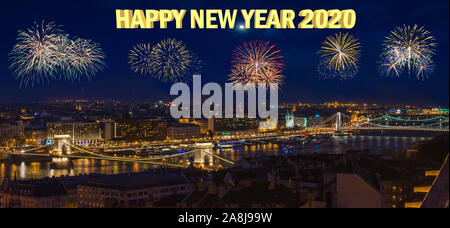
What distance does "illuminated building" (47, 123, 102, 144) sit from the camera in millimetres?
27005

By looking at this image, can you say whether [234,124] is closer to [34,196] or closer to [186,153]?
[186,153]

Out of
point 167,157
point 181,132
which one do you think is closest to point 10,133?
point 181,132

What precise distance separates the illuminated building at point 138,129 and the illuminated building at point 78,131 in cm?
99

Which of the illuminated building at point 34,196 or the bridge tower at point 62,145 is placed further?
the bridge tower at point 62,145

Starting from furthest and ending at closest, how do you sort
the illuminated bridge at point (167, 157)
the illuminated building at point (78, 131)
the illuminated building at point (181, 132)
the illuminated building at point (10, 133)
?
the illuminated building at point (181, 132) → the illuminated building at point (78, 131) → the illuminated building at point (10, 133) → the illuminated bridge at point (167, 157)

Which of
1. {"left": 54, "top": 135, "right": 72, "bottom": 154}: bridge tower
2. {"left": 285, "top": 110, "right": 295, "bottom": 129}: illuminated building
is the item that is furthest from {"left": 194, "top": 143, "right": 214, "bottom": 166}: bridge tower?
{"left": 285, "top": 110, "right": 295, "bottom": 129}: illuminated building

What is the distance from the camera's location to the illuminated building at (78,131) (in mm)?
27005

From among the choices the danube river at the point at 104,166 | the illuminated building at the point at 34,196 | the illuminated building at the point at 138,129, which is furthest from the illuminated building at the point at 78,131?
the illuminated building at the point at 34,196

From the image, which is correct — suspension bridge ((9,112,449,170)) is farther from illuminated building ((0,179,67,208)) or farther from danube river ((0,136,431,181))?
illuminated building ((0,179,67,208))

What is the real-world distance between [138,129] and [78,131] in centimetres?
297

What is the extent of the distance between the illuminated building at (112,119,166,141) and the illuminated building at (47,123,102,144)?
0.99 m

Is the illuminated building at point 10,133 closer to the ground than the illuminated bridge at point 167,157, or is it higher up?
higher up

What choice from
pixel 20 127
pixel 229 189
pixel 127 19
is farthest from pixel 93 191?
pixel 20 127

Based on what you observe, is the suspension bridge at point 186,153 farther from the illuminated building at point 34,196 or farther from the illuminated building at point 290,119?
the illuminated building at point 290,119
